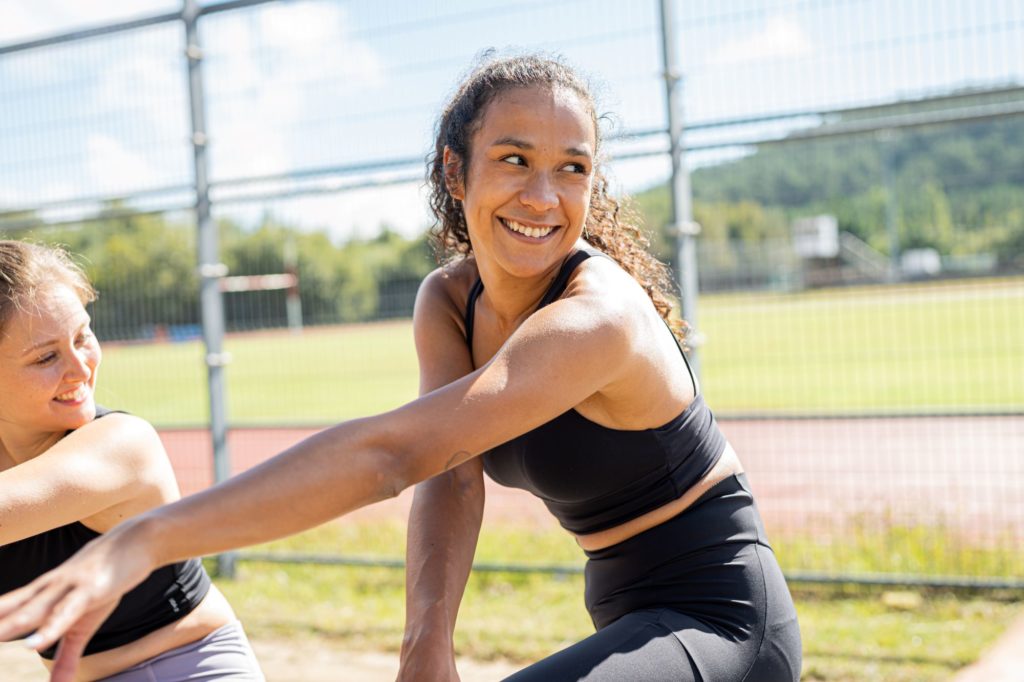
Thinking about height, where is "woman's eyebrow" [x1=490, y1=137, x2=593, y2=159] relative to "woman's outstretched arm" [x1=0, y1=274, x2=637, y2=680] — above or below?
above

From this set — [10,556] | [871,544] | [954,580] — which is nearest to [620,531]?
[10,556]

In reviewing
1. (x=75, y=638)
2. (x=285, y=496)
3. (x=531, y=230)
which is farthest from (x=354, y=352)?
(x=75, y=638)

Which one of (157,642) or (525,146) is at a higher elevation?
(525,146)

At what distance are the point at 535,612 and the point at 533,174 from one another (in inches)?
150

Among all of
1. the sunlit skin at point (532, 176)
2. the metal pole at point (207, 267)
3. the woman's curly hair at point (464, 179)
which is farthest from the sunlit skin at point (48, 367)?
the metal pole at point (207, 267)

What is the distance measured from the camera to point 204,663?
2.51 meters

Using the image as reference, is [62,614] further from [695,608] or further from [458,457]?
[695,608]

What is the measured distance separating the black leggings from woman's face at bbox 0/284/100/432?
1.29m

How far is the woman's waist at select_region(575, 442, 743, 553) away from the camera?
212 cm

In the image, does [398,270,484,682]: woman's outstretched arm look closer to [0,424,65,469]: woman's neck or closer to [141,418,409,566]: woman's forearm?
[141,418,409,566]: woman's forearm

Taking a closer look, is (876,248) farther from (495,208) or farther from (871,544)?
(495,208)

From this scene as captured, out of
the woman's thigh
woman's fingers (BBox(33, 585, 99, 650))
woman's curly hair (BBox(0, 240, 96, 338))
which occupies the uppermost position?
woman's curly hair (BBox(0, 240, 96, 338))

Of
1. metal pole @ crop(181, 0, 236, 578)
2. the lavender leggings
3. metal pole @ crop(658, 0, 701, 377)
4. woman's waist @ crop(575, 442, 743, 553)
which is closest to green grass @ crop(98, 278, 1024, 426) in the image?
metal pole @ crop(181, 0, 236, 578)

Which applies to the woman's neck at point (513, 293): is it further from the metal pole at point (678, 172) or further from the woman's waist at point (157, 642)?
the metal pole at point (678, 172)
